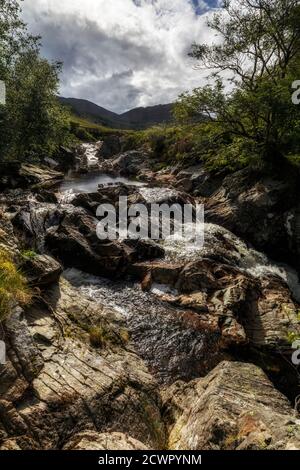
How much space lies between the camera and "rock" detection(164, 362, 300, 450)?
6301mm

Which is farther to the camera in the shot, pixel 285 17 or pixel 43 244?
pixel 285 17

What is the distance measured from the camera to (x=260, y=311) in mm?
16250

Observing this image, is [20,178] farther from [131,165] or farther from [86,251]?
[131,165]

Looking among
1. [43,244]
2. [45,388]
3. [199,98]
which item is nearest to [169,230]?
[43,244]

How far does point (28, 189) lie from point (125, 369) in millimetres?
24246

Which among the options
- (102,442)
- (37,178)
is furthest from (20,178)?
(102,442)

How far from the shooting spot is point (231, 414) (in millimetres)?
7566

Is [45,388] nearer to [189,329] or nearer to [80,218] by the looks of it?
[189,329]

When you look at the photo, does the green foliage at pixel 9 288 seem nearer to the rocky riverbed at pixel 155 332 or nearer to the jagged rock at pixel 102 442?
the rocky riverbed at pixel 155 332

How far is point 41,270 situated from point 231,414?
8.08m

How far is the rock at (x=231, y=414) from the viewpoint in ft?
20.7

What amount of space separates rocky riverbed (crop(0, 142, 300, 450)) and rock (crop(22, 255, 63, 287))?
60mm
